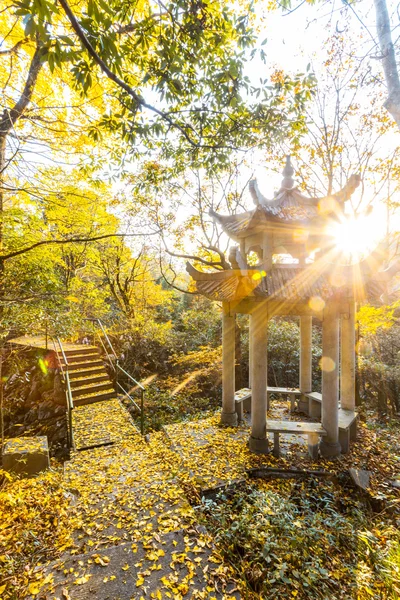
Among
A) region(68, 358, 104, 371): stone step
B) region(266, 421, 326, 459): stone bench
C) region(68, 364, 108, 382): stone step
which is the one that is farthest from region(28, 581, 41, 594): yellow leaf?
region(68, 358, 104, 371): stone step

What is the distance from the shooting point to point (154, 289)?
12.6 meters

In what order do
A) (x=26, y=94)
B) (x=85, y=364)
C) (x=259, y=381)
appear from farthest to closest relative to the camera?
(x=85, y=364), (x=259, y=381), (x=26, y=94)

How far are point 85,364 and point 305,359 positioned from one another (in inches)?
279

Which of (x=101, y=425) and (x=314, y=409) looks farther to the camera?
(x=314, y=409)

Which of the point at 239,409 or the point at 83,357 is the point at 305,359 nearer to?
the point at 239,409

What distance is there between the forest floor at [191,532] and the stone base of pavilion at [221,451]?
0.04 metres

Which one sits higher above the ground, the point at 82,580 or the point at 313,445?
the point at 82,580

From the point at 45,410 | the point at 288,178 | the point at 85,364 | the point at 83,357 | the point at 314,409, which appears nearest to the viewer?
the point at 288,178

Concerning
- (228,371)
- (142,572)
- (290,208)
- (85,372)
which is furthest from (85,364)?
(290,208)

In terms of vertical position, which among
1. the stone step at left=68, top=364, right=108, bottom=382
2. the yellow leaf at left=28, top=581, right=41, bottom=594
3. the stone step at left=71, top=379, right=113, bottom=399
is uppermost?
the stone step at left=68, top=364, right=108, bottom=382

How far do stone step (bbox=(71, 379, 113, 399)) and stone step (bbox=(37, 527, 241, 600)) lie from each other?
5756 mm

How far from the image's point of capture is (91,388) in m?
8.49

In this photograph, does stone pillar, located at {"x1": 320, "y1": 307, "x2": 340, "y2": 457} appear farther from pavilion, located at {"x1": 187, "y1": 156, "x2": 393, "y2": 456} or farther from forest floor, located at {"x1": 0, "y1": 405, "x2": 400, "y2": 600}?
forest floor, located at {"x1": 0, "y1": 405, "x2": 400, "y2": 600}

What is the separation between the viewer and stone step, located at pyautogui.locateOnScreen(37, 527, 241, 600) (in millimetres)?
2488
